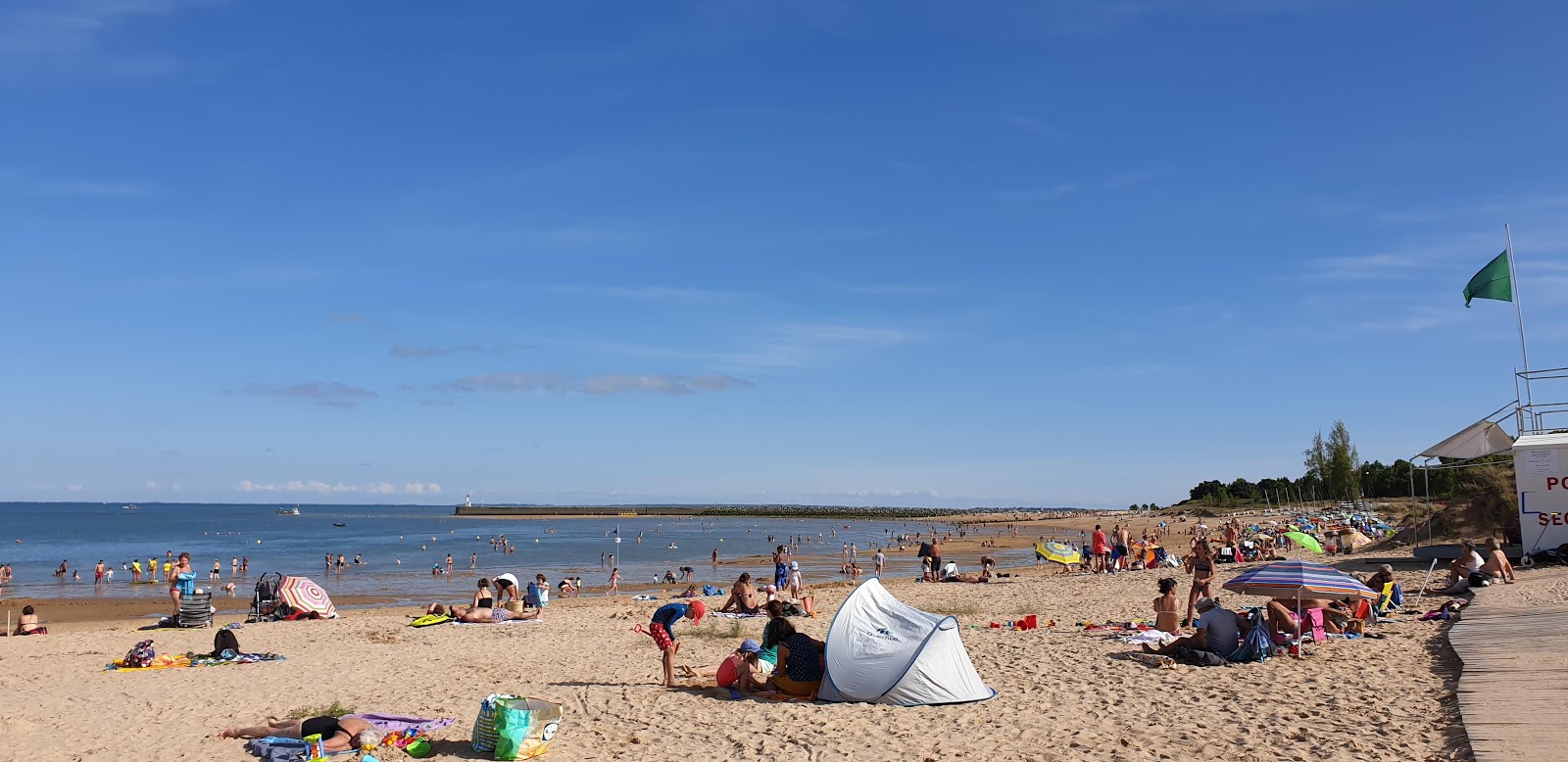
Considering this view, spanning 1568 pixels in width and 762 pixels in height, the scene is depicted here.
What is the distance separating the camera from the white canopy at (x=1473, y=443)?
67.2 feet

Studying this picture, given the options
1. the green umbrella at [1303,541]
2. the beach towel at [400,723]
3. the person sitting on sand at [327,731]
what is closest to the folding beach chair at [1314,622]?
the beach towel at [400,723]

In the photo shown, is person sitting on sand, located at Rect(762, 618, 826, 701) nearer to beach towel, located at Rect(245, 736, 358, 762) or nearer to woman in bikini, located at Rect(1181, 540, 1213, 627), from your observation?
beach towel, located at Rect(245, 736, 358, 762)

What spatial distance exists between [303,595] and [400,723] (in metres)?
11.8

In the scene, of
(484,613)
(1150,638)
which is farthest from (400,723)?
(484,613)

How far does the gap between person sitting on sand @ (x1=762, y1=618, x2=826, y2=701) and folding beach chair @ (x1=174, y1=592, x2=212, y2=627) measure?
12880 millimetres

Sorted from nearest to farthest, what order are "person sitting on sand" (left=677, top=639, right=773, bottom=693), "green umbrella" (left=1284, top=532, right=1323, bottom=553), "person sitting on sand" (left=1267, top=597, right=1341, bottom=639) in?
"person sitting on sand" (left=677, top=639, right=773, bottom=693) < "person sitting on sand" (left=1267, top=597, right=1341, bottom=639) < "green umbrella" (left=1284, top=532, right=1323, bottom=553)

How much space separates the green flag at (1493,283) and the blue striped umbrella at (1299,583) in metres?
13.7

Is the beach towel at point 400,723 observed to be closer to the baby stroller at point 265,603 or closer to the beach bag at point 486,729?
the beach bag at point 486,729

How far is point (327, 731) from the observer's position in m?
8.30

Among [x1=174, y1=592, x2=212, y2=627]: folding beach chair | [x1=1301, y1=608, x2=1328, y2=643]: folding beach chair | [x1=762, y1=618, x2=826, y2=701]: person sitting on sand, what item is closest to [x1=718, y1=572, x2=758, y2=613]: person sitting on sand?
[x1=762, y1=618, x2=826, y2=701]: person sitting on sand

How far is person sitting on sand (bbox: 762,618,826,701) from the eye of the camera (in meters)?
9.73

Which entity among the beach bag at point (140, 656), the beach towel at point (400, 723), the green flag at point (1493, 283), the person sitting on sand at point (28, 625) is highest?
the green flag at point (1493, 283)

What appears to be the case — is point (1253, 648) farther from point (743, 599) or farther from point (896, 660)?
point (743, 599)

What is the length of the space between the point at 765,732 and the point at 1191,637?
212 inches
